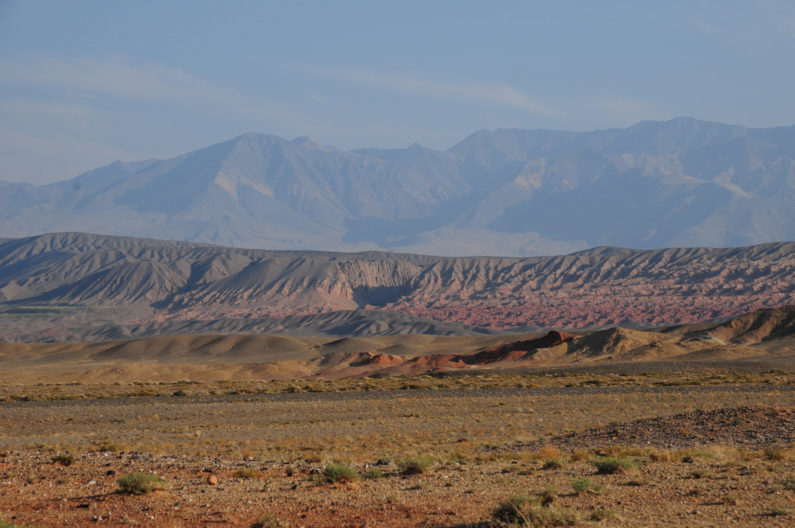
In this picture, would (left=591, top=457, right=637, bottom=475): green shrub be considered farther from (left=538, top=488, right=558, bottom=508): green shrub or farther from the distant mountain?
the distant mountain

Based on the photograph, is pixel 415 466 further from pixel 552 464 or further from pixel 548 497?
pixel 548 497

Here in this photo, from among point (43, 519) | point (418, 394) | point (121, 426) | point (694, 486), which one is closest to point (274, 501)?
point (43, 519)

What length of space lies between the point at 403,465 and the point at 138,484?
5.13 meters

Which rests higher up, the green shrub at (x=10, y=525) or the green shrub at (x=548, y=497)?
the green shrub at (x=548, y=497)

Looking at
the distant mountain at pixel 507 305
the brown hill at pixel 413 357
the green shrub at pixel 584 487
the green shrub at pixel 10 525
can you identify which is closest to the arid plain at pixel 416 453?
the green shrub at pixel 584 487

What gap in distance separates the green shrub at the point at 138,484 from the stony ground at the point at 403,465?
7.5 inches

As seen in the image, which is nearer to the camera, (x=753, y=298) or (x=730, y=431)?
(x=730, y=431)

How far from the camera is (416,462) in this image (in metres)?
15.9

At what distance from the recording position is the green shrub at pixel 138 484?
14.0 m

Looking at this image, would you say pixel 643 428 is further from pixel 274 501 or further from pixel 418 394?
pixel 418 394

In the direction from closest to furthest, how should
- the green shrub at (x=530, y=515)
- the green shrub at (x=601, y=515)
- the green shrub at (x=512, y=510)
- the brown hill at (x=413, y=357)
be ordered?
the green shrub at (x=530, y=515)
the green shrub at (x=512, y=510)
the green shrub at (x=601, y=515)
the brown hill at (x=413, y=357)

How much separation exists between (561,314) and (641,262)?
→ 42.9 metres

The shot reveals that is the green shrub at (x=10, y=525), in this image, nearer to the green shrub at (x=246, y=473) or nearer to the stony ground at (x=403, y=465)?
the stony ground at (x=403, y=465)

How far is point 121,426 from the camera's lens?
31.1 metres
